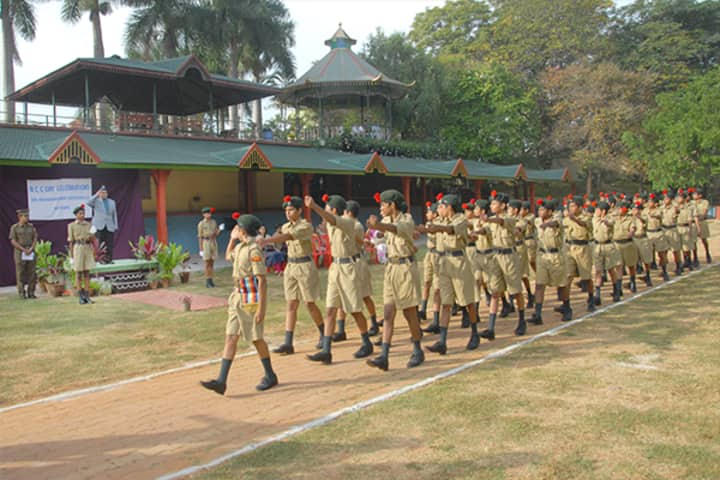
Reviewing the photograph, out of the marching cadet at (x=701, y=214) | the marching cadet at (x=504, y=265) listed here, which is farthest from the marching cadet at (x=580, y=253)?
the marching cadet at (x=701, y=214)

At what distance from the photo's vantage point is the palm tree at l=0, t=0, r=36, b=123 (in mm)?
27406

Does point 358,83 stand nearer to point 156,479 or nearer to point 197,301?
point 197,301

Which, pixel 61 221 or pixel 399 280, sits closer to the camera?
pixel 399 280

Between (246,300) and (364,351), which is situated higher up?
(246,300)

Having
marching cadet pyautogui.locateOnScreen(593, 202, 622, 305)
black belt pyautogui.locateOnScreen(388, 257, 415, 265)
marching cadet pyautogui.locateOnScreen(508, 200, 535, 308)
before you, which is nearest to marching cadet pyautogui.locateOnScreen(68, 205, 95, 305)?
black belt pyautogui.locateOnScreen(388, 257, 415, 265)

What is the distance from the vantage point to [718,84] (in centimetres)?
2598

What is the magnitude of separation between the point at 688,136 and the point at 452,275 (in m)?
22.9

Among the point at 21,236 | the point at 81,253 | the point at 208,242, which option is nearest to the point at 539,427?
the point at 81,253

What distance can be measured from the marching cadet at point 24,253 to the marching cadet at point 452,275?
8363mm

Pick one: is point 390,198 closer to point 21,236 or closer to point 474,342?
point 474,342

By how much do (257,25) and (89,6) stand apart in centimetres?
866

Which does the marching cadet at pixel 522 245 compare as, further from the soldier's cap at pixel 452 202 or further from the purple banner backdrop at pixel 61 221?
the purple banner backdrop at pixel 61 221

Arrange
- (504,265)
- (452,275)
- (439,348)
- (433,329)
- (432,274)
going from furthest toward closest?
(432,274)
(433,329)
(504,265)
(452,275)
(439,348)

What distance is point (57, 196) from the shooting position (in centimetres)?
1395
